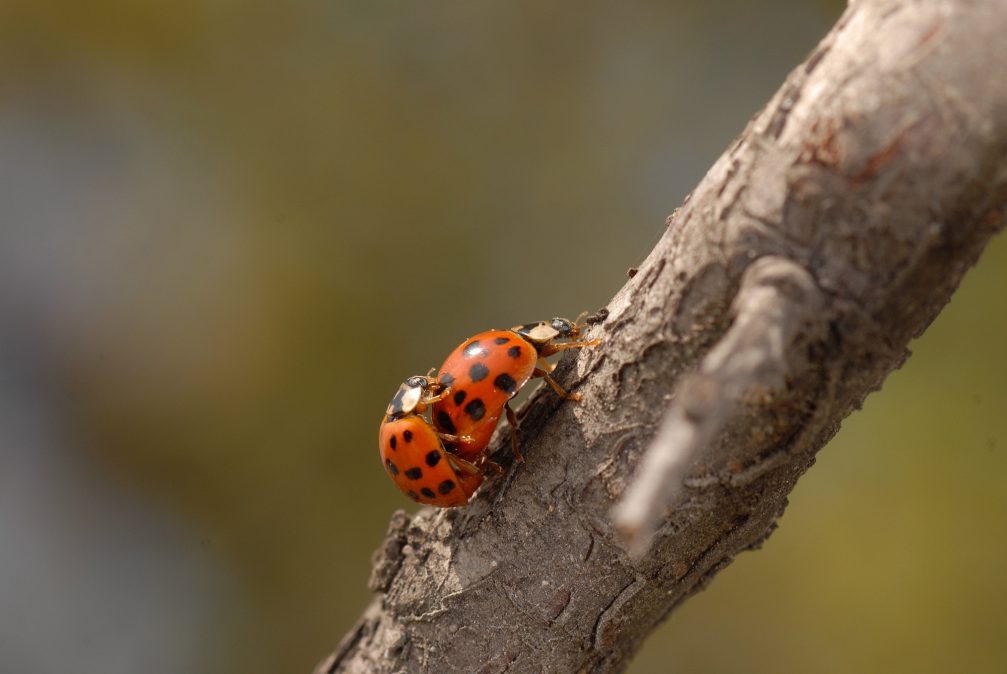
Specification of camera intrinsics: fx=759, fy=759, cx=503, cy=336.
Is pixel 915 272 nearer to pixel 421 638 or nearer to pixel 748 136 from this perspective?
pixel 748 136

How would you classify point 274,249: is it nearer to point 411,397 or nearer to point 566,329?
point 411,397

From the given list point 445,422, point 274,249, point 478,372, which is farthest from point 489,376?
point 274,249

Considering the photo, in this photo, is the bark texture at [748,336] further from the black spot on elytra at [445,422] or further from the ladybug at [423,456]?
the black spot on elytra at [445,422]

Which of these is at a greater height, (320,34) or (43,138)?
(43,138)

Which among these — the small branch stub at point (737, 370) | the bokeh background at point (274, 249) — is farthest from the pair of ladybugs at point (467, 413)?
the bokeh background at point (274, 249)

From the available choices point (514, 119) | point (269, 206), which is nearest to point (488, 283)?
point (514, 119)
